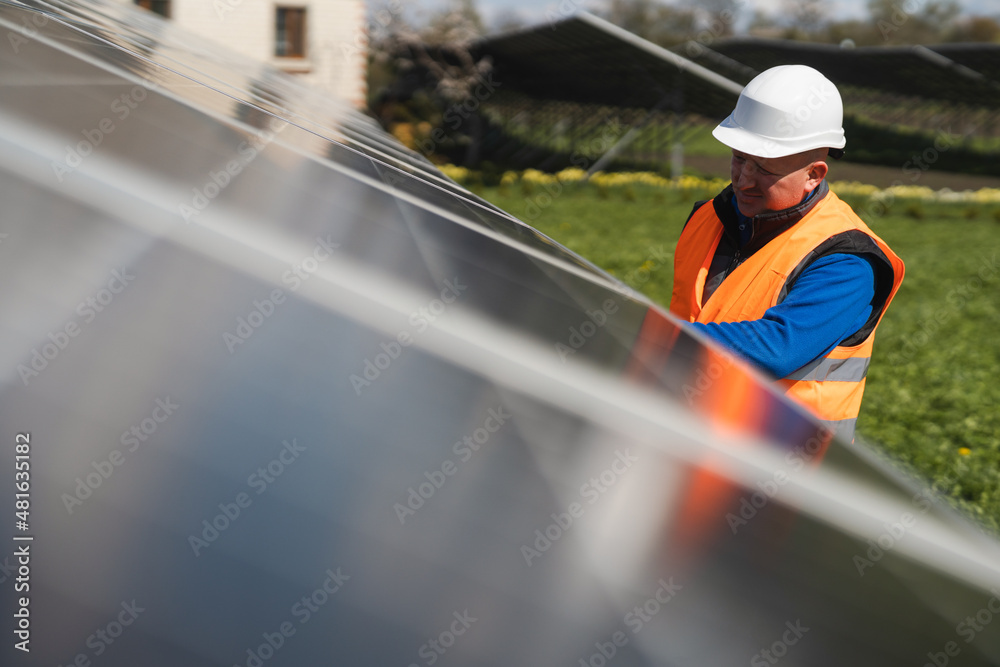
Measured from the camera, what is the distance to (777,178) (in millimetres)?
2361

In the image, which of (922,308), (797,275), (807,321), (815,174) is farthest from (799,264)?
(922,308)

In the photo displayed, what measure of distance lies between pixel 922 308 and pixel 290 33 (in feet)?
62.4

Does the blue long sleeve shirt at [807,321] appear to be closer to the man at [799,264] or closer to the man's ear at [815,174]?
the man at [799,264]

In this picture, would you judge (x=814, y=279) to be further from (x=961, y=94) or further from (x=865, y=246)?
(x=961, y=94)

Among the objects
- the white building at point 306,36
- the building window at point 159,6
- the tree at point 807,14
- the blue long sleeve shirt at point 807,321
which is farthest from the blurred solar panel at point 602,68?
the tree at point 807,14

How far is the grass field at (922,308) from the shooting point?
600cm

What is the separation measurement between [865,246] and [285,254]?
1589mm

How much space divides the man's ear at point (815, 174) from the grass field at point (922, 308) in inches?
136

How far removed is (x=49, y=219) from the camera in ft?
3.64

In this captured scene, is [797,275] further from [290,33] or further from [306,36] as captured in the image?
[290,33]

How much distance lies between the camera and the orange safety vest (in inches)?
89.1

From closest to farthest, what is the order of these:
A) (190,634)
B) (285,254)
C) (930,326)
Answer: (190,634) < (285,254) < (930,326)

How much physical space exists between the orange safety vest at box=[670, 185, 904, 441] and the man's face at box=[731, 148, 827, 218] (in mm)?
65

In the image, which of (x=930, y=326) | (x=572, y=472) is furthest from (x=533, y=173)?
(x=572, y=472)
